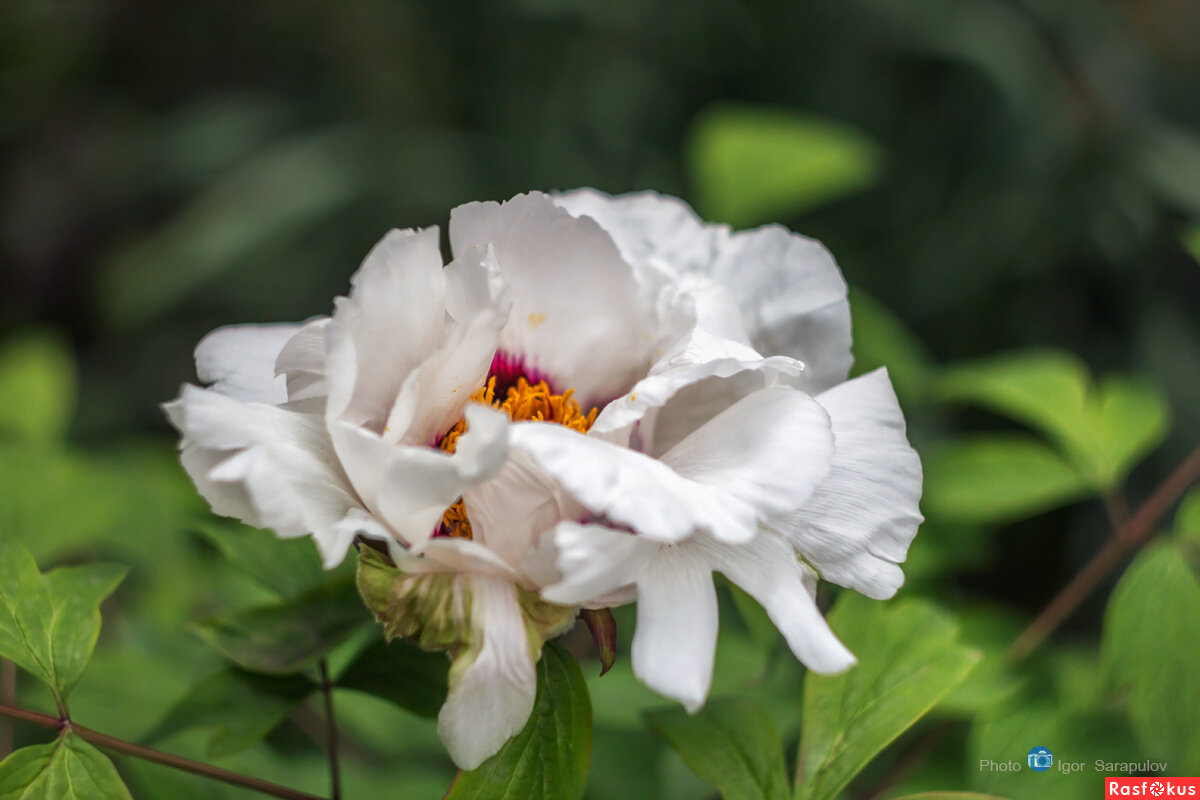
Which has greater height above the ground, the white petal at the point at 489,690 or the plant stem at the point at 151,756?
the white petal at the point at 489,690

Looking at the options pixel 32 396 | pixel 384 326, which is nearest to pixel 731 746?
pixel 384 326

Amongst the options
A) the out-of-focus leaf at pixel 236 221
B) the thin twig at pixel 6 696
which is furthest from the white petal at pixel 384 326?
the out-of-focus leaf at pixel 236 221

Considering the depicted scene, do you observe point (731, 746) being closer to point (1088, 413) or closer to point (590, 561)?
point (590, 561)

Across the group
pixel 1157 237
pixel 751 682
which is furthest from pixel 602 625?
pixel 1157 237

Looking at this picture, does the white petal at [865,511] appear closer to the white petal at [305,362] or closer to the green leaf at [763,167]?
the white petal at [305,362]

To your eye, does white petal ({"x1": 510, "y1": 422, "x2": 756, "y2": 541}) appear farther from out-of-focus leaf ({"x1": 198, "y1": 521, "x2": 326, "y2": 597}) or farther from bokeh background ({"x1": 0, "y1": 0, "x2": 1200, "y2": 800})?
bokeh background ({"x1": 0, "y1": 0, "x2": 1200, "y2": 800})

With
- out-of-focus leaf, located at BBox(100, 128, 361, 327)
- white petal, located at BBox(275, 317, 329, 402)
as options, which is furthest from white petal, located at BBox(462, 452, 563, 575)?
out-of-focus leaf, located at BBox(100, 128, 361, 327)
